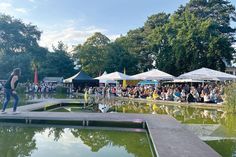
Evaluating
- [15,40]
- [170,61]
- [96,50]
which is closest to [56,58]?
[15,40]

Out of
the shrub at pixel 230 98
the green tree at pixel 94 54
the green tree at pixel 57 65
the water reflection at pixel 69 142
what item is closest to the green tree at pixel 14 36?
the green tree at pixel 57 65

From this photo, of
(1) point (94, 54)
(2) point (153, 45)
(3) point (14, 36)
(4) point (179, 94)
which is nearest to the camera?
(4) point (179, 94)

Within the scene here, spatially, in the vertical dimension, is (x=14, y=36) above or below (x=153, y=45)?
above

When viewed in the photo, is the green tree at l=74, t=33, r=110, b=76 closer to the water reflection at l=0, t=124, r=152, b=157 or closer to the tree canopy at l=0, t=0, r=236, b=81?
the tree canopy at l=0, t=0, r=236, b=81

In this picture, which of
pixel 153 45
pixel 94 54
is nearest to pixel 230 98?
pixel 153 45

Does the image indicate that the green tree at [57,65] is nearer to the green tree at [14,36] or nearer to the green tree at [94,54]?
the green tree at [14,36]

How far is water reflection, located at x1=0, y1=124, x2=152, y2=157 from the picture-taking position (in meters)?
7.02

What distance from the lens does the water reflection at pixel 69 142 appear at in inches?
277

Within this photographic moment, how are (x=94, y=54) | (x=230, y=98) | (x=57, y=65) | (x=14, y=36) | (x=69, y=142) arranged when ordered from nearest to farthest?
(x=69, y=142), (x=230, y=98), (x=94, y=54), (x=14, y=36), (x=57, y=65)

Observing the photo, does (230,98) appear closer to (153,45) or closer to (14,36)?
(153,45)

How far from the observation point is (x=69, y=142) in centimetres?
820

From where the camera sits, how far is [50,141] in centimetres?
830

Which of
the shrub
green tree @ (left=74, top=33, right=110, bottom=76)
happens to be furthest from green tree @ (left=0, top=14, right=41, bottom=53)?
the shrub

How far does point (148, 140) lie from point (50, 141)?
2.65 meters
